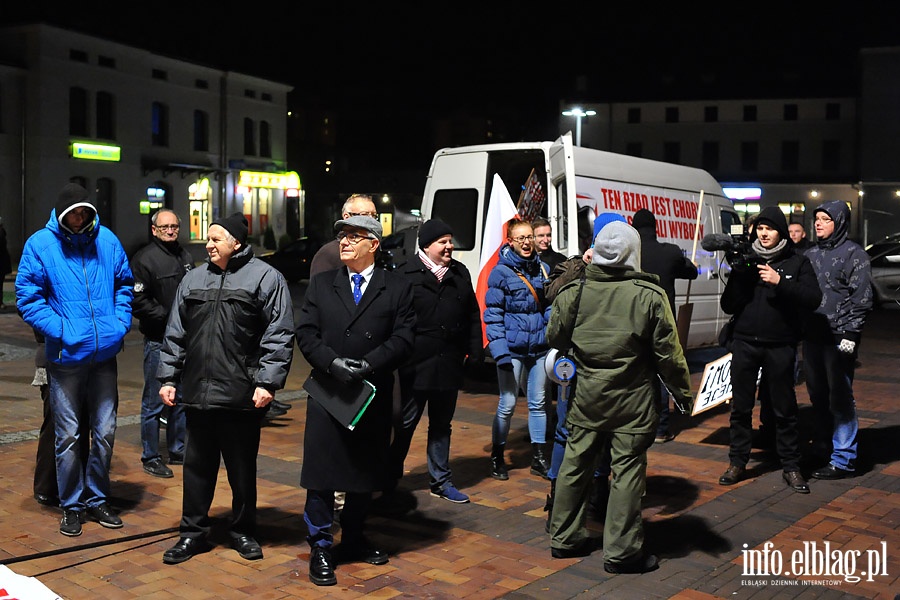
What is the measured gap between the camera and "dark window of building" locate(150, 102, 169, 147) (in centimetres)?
4178

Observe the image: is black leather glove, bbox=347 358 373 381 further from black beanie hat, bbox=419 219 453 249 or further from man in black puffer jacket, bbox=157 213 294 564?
black beanie hat, bbox=419 219 453 249

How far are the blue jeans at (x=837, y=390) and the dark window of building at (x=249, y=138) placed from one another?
137 feet

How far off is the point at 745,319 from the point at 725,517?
1470 millimetres

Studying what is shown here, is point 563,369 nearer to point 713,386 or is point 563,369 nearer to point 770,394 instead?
point 770,394

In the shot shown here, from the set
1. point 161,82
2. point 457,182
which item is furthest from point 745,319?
point 161,82

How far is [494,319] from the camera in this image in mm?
7375

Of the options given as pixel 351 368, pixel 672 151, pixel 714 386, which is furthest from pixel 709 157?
pixel 351 368

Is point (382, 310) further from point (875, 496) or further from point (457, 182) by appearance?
point (457, 182)

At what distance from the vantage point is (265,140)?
48.0m

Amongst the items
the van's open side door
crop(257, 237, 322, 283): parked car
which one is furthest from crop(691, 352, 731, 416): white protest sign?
crop(257, 237, 322, 283): parked car

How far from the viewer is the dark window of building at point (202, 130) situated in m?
43.9

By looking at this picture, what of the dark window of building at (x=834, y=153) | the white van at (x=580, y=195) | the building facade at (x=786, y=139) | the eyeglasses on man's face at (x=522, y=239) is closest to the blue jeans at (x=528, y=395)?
the eyeglasses on man's face at (x=522, y=239)

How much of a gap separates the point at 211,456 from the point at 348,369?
1079 mm

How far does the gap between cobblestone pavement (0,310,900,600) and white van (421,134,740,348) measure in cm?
340
